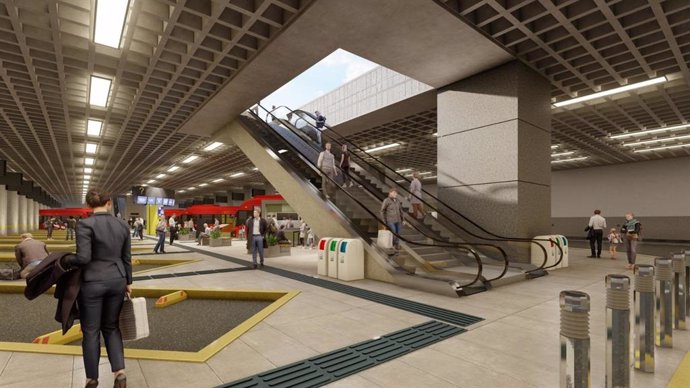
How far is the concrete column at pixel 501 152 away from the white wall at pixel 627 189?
18.2 meters

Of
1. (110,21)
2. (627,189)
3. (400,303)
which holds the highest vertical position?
(110,21)

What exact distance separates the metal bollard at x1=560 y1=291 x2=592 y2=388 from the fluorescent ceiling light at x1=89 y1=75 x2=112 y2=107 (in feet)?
37.4

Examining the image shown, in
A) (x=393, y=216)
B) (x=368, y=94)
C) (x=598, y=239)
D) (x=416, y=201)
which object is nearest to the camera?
(x=393, y=216)

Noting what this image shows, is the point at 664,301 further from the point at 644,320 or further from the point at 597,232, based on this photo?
the point at 597,232

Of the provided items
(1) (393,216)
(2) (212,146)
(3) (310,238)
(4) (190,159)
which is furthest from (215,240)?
(1) (393,216)

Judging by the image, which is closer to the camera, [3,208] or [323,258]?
[323,258]

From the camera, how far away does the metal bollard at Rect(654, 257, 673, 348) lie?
11.5 feet

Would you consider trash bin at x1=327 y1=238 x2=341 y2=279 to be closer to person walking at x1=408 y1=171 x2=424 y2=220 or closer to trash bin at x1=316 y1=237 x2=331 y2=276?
trash bin at x1=316 y1=237 x2=331 y2=276

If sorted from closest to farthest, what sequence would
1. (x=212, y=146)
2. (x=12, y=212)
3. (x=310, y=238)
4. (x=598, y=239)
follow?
(x=598, y=239) → (x=310, y=238) → (x=212, y=146) → (x=12, y=212)

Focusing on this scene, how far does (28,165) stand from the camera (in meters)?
22.4

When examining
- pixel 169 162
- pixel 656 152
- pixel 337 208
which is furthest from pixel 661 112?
pixel 169 162

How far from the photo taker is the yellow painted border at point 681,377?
8.83 feet

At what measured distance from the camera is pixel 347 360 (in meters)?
3.26

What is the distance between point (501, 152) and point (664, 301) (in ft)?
18.4
